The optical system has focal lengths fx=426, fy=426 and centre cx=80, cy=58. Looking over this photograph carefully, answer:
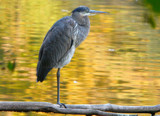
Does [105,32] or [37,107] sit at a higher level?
[37,107]

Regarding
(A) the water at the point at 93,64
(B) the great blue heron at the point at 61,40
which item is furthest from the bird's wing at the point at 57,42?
(A) the water at the point at 93,64

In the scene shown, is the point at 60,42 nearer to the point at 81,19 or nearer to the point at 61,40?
the point at 61,40

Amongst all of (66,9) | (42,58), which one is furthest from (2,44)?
(66,9)

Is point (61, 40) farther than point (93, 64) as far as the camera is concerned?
No

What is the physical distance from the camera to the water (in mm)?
6828

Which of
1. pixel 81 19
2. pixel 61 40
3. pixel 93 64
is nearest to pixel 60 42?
pixel 61 40

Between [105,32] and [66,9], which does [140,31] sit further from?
[66,9]

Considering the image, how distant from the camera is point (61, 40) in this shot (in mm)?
4297

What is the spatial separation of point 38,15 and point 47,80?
9293 millimetres

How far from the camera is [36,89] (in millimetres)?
7141

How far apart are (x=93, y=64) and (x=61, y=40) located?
4846 millimetres

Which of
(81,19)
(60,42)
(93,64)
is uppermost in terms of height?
(81,19)

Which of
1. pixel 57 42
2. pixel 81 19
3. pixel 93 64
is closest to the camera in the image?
pixel 57 42

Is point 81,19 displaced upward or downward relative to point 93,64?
upward
